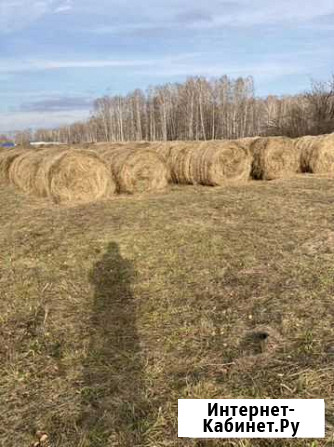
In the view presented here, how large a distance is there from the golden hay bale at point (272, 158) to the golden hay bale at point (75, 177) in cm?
580

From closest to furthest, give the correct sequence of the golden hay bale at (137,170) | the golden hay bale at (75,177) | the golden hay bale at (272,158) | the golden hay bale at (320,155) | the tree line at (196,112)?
1. the golden hay bale at (75,177)
2. the golden hay bale at (137,170)
3. the golden hay bale at (272,158)
4. the golden hay bale at (320,155)
5. the tree line at (196,112)

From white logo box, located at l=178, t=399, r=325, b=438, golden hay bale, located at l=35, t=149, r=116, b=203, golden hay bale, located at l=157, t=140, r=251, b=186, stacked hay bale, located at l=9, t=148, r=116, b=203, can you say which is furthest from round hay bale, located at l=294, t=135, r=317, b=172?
white logo box, located at l=178, t=399, r=325, b=438

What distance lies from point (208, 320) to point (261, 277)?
1.41 metres

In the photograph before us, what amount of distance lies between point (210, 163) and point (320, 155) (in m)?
4.92

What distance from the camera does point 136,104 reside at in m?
81.2

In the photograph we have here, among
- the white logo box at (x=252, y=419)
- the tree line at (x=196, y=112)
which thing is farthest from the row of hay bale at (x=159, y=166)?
the tree line at (x=196, y=112)

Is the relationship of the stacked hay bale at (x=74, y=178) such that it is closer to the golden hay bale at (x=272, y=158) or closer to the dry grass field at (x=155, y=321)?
the dry grass field at (x=155, y=321)

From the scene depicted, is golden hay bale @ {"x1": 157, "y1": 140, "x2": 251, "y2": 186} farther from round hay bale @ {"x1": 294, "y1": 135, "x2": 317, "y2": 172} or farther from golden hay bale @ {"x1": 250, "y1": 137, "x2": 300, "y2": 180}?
round hay bale @ {"x1": 294, "y1": 135, "x2": 317, "y2": 172}

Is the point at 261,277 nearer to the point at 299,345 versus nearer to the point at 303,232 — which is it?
the point at 299,345

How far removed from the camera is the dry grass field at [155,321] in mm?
3488

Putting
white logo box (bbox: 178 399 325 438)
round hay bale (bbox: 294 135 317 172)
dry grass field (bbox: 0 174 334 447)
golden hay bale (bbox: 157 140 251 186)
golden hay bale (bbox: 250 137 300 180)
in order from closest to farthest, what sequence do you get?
white logo box (bbox: 178 399 325 438) → dry grass field (bbox: 0 174 334 447) → golden hay bale (bbox: 157 140 251 186) → golden hay bale (bbox: 250 137 300 180) → round hay bale (bbox: 294 135 317 172)

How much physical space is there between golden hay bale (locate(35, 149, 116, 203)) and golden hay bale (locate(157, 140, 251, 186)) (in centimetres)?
311

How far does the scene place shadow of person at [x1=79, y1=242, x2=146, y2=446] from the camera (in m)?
3.27

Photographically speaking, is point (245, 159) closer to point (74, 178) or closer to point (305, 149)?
point (305, 149)
